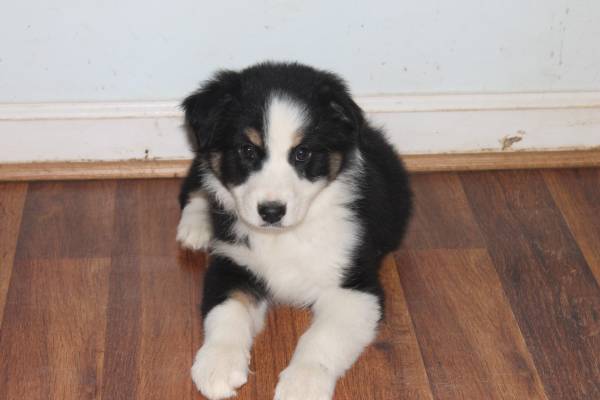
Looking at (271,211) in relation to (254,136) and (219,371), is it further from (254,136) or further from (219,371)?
(219,371)

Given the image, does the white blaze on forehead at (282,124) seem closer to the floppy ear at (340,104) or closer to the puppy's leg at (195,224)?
the floppy ear at (340,104)

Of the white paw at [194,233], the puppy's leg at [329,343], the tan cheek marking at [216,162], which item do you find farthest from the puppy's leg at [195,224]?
the puppy's leg at [329,343]

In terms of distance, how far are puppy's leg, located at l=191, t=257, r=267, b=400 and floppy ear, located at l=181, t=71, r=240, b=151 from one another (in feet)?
1.50

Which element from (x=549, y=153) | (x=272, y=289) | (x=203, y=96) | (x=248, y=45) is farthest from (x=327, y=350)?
(x=549, y=153)

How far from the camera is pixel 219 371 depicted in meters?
2.62

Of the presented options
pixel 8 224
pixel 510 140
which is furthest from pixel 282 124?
pixel 510 140

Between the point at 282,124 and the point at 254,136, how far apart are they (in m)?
0.09

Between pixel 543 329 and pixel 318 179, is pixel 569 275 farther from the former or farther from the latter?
pixel 318 179

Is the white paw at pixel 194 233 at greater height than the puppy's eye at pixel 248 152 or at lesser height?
lesser

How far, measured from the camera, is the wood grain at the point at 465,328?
274 centimetres

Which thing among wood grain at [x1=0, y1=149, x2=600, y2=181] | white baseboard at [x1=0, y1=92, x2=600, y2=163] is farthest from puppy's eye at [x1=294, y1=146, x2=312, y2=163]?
wood grain at [x1=0, y1=149, x2=600, y2=181]

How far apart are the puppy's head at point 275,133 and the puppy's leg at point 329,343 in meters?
0.33

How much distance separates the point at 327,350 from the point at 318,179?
0.51 metres

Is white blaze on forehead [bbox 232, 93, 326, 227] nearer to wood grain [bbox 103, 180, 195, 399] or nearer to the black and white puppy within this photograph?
the black and white puppy
